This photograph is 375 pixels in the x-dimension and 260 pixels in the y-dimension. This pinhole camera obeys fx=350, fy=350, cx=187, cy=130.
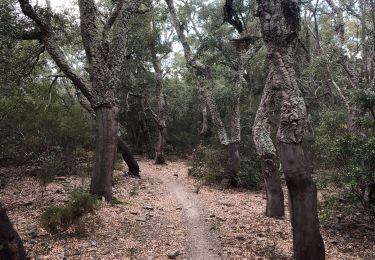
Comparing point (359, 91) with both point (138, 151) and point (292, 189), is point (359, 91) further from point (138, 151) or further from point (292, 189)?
point (138, 151)

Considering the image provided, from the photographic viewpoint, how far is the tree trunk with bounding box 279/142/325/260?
4.77 meters

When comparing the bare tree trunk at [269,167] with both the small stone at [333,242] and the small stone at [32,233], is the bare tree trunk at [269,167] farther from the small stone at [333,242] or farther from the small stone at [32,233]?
the small stone at [32,233]

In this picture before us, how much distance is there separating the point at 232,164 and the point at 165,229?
583 cm

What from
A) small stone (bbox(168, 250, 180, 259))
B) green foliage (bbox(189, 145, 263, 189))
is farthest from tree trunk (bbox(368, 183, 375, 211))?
green foliage (bbox(189, 145, 263, 189))

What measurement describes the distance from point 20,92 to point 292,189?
339 inches

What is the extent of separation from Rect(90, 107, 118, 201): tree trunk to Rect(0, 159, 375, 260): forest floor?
0.51 meters

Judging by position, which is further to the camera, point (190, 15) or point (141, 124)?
point (141, 124)

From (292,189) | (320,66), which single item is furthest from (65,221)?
(320,66)

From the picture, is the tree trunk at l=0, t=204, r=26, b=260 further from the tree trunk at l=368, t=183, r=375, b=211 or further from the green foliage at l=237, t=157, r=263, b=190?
the green foliage at l=237, t=157, r=263, b=190

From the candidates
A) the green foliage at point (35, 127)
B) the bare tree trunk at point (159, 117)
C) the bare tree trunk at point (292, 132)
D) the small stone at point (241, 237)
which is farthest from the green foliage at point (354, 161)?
the bare tree trunk at point (159, 117)

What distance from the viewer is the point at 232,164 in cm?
1283

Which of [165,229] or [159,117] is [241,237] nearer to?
[165,229]

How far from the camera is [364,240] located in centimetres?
705

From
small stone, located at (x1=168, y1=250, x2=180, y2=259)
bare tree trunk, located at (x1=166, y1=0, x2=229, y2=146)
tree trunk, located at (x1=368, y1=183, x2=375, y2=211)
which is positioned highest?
bare tree trunk, located at (x1=166, y1=0, x2=229, y2=146)
